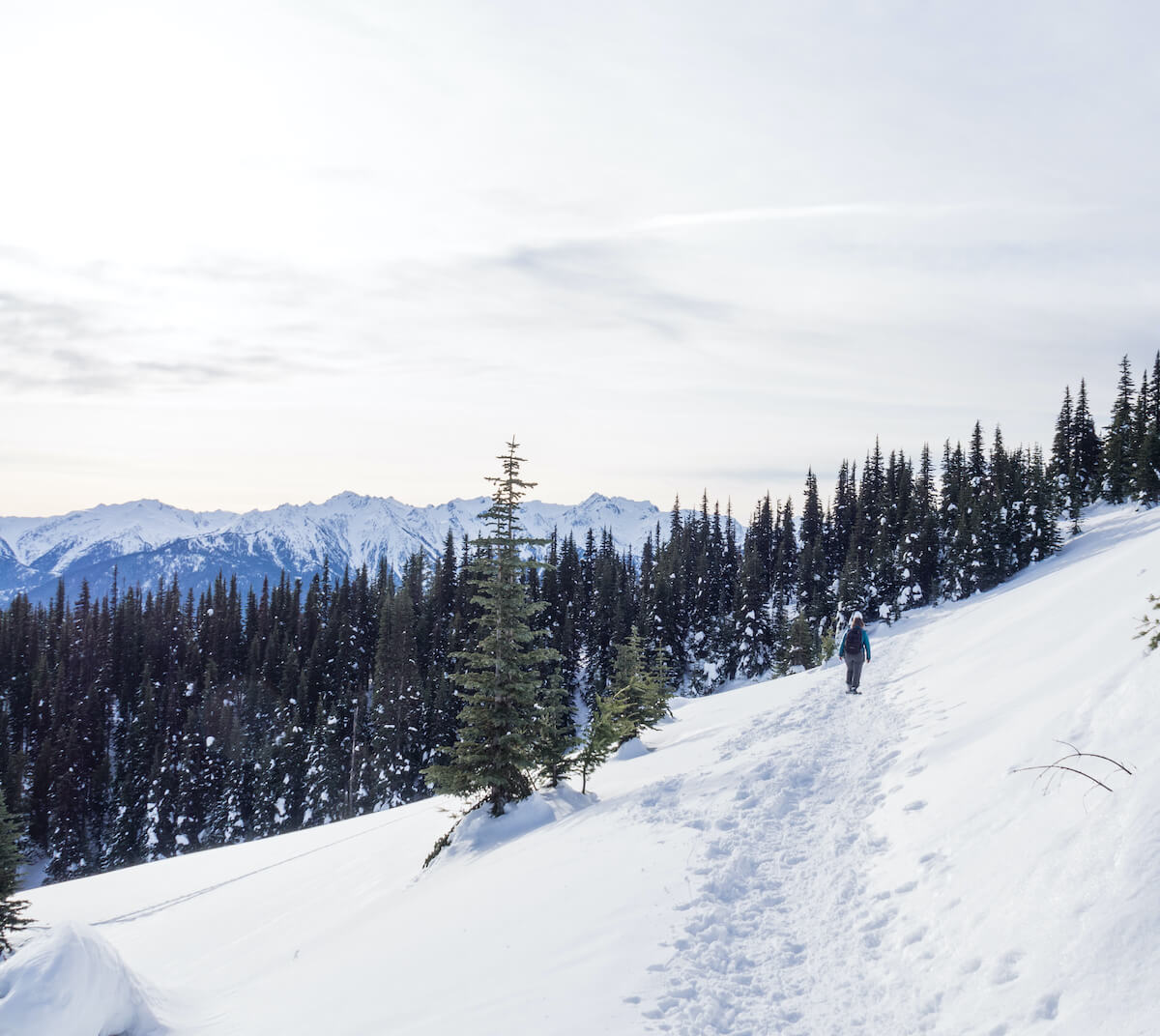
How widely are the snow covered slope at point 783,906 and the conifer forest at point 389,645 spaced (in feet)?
119

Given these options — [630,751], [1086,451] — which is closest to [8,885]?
[630,751]

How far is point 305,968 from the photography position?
33.1 feet

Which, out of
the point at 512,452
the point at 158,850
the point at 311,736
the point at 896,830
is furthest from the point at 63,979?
the point at 158,850

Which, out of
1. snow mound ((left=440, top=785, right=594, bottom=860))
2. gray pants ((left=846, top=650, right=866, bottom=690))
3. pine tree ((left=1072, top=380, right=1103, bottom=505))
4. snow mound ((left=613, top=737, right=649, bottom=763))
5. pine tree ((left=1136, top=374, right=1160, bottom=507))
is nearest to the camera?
snow mound ((left=440, top=785, right=594, bottom=860))

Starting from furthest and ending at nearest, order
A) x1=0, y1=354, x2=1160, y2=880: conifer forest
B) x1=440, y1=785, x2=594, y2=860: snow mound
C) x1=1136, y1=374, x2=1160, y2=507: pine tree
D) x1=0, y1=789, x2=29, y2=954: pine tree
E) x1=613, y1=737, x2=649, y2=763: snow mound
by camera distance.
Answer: x1=0, y1=354, x2=1160, y2=880: conifer forest
x1=1136, y1=374, x2=1160, y2=507: pine tree
x1=613, y1=737, x2=649, y2=763: snow mound
x1=0, y1=789, x2=29, y2=954: pine tree
x1=440, y1=785, x2=594, y2=860: snow mound

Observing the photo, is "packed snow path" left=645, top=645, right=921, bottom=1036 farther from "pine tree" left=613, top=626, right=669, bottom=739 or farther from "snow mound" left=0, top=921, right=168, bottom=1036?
"snow mound" left=0, top=921, right=168, bottom=1036

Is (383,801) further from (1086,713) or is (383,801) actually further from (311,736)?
(1086,713)

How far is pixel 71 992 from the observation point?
812 centimetres

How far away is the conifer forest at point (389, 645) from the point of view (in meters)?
60.8

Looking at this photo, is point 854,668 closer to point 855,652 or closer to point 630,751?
point 855,652

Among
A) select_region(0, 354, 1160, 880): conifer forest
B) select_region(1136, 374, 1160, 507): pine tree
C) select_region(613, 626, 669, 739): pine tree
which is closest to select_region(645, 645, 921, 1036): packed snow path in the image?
select_region(613, 626, 669, 739): pine tree

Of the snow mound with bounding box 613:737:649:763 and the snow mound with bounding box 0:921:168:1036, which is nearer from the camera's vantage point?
the snow mound with bounding box 0:921:168:1036

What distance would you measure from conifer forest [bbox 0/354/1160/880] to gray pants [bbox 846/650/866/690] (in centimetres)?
3227

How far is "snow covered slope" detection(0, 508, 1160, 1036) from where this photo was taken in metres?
5.54
